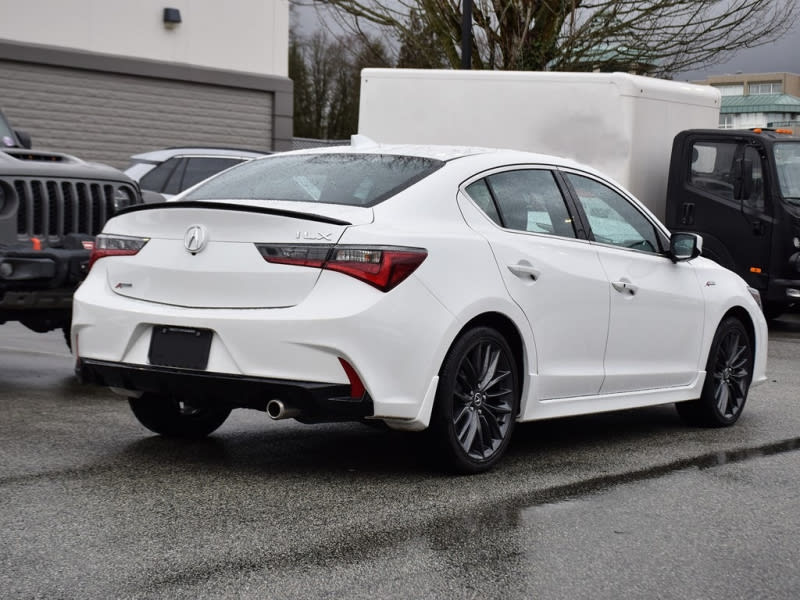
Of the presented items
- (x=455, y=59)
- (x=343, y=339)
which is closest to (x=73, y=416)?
(x=343, y=339)

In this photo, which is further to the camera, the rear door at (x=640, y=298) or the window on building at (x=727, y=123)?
the window on building at (x=727, y=123)

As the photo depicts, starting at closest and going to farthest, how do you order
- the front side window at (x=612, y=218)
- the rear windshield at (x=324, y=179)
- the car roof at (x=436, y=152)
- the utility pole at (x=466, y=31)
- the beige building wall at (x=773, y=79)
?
the rear windshield at (x=324, y=179), the car roof at (x=436, y=152), the front side window at (x=612, y=218), the utility pole at (x=466, y=31), the beige building wall at (x=773, y=79)

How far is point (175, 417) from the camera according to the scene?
6832 mm

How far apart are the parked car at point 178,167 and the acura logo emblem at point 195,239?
32.0 ft

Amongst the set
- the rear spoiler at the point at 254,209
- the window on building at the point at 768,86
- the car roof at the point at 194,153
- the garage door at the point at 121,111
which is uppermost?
the rear spoiler at the point at 254,209

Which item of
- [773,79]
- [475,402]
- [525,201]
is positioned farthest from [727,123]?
[773,79]

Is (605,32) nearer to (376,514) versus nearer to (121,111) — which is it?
(121,111)

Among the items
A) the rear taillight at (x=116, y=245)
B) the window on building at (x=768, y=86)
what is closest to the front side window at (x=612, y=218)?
the rear taillight at (x=116, y=245)

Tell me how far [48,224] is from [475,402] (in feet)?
12.9

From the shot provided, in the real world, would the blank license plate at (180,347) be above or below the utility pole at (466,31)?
below

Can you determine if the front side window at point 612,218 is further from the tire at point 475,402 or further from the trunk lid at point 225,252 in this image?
the trunk lid at point 225,252

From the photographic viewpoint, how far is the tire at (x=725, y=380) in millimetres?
7996

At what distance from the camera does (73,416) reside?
24.6ft

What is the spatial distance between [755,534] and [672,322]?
2.44 m
